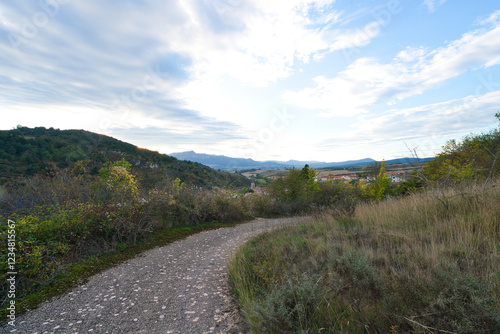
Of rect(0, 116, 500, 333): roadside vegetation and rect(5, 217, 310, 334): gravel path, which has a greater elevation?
rect(0, 116, 500, 333): roadside vegetation

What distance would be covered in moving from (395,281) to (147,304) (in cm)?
402

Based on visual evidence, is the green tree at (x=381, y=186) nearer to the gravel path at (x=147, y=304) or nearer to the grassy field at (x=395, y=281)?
the grassy field at (x=395, y=281)

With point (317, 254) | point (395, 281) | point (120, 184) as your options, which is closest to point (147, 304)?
point (317, 254)

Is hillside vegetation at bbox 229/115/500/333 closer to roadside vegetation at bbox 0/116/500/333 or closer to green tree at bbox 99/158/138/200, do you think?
roadside vegetation at bbox 0/116/500/333

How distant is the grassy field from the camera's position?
2.06 meters

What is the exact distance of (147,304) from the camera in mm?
3602

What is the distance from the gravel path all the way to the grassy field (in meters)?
0.47

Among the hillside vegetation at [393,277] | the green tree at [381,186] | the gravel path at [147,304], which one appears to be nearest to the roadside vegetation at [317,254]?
the hillside vegetation at [393,277]

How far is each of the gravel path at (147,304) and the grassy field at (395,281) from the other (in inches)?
18.6

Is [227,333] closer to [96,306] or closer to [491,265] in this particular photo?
[96,306]

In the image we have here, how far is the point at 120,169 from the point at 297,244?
876 centimetres

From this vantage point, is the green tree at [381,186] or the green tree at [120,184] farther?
the green tree at [381,186]

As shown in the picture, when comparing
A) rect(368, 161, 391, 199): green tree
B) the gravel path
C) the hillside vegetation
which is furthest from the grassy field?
rect(368, 161, 391, 199): green tree

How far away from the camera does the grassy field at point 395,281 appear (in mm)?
2061
